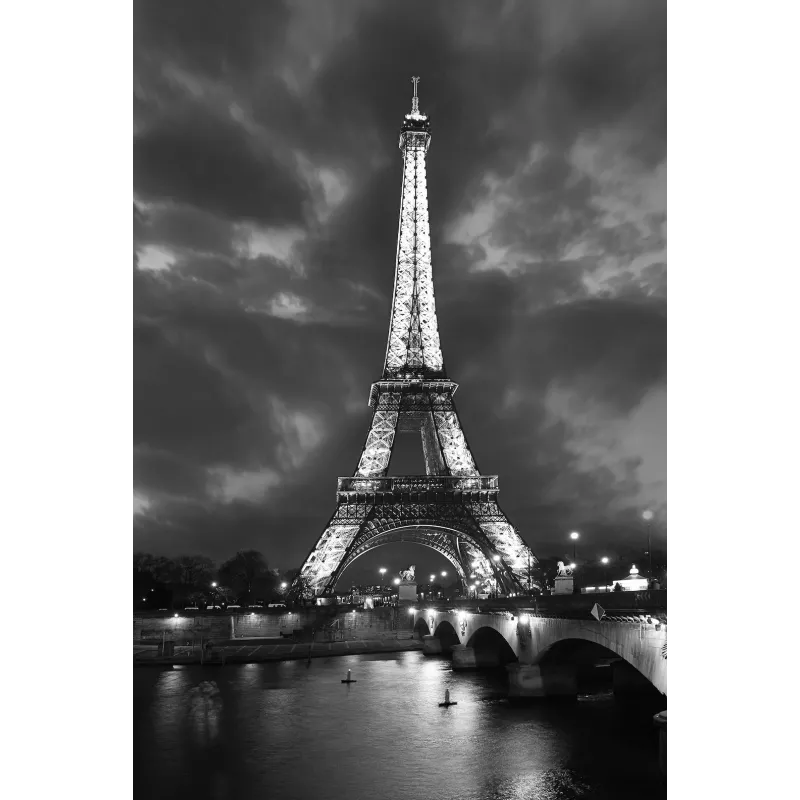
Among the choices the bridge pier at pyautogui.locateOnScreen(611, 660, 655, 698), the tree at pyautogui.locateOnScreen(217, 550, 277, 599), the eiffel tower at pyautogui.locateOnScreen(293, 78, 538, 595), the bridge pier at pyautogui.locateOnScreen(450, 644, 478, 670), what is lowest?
the tree at pyautogui.locateOnScreen(217, 550, 277, 599)

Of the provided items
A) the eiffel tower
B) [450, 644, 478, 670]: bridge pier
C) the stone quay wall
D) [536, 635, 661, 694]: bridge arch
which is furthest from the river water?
the stone quay wall

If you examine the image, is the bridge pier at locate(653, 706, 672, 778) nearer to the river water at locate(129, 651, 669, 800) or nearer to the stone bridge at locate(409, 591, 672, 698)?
the stone bridge at locate(409, 591, 672, 698)

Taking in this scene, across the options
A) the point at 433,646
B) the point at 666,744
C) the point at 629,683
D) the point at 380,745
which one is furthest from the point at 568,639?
the point at 433,646

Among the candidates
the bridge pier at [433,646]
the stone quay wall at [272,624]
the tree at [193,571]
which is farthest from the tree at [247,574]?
the bridge pier at [433,646]

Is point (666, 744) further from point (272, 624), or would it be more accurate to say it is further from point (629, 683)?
point (272, 624)

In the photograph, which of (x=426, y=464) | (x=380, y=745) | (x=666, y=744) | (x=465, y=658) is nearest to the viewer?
(x=666, y=744)
